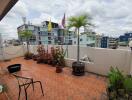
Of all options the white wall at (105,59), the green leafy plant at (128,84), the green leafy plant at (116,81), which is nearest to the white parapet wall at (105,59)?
the white wall at (105,59)

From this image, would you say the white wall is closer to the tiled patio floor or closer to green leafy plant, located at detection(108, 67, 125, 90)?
the tiled patio floor

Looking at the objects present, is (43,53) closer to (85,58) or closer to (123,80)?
(85,58)

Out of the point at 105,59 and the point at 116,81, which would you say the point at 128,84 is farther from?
the point at 105,59

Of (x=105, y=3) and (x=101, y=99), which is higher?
(x=105, y=3)

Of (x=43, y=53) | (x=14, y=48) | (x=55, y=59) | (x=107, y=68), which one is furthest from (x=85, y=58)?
(x=14, y=48)

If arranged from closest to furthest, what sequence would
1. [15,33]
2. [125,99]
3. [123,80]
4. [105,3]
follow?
1. [125,99]
2. [123,80]
3. [105,3]
4. [15,33]

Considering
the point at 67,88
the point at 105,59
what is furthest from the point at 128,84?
the point at 105,59

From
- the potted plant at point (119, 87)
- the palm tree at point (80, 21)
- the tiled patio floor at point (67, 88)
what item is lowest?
the tiled patio floor at point (67, 88)

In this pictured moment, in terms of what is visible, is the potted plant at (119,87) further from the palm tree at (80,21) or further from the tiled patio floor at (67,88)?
the palm tree at (80,21)

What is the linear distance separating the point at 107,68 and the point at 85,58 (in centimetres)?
107

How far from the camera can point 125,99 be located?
2.18 meters

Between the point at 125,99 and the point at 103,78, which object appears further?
the point at 103,78

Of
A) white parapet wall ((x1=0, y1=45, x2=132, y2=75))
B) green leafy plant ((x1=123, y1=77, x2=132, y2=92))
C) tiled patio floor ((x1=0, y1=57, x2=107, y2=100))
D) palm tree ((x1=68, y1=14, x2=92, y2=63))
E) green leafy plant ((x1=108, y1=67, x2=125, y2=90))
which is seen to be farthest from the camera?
palm tree ((x1=68, y1=14, x2=92, y2=63))

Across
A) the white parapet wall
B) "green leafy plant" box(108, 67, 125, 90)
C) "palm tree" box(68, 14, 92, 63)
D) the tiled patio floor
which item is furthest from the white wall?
"green leafy plant" box(108, 67, 125, 90)
